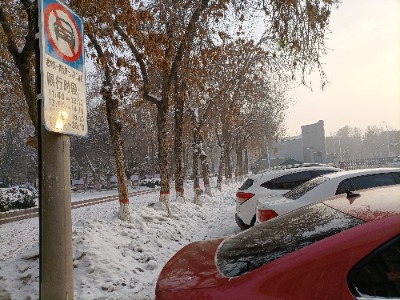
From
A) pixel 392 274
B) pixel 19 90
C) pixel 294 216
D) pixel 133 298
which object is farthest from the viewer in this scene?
pixel 19 90

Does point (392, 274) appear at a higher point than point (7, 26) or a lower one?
lower

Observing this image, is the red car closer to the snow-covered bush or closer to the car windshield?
the car windshield

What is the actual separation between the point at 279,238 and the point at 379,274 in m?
0.71

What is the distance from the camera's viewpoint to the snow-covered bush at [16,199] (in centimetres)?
2164

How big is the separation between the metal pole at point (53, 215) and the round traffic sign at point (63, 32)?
4.4 inches

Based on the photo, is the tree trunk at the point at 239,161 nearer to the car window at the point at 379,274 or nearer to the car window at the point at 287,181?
the car window at the point at 287,181

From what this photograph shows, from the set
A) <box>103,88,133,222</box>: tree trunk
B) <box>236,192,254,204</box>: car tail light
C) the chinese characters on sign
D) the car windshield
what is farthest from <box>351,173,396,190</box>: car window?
<box>103,88,133,222</box>: tree trunk

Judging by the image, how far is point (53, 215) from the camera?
312 centimetres

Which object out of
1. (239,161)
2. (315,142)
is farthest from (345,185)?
(315,142)

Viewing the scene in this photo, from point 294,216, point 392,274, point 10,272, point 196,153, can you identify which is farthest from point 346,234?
point 196,153

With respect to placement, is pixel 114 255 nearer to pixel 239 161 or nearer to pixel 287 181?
pixel 287 181

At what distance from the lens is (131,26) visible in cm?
870

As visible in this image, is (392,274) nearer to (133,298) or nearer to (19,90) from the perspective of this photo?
(133,298)

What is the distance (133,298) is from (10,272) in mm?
2272
